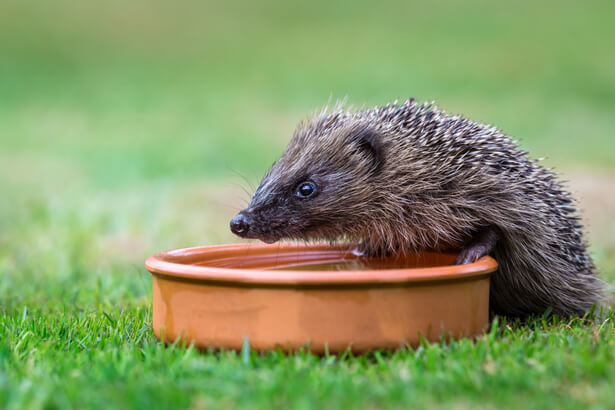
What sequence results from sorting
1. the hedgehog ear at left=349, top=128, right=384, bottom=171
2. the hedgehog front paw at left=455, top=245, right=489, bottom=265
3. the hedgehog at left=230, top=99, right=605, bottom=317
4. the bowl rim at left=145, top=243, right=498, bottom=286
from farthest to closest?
1. the hedgehog ear at left=349, top=128, right=384, bottom=171
2. the hedgehog at left=230, top=99, right=605, bottom=317
3. the hedgehog front paw at left=455, top=245, right=489, bottom=265
4. the bowl rim at left=145, top=243, right=498, bottom=286

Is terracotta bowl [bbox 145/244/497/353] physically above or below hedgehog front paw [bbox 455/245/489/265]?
below

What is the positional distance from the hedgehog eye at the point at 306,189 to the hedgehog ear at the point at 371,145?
34 cm

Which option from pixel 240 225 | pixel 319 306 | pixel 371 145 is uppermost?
pixel 371 145

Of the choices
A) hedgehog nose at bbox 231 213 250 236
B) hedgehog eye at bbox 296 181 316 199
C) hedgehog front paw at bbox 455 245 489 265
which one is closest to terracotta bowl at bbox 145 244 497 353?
hedgehog front paw at bbox 455 245 489 265

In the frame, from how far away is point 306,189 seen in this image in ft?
12.6

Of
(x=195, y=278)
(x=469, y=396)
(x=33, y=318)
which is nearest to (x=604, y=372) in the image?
(x=469, y=396)

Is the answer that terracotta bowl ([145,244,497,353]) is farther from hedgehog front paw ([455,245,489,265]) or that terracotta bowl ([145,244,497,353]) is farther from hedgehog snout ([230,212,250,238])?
hedgehog snout ([230,212,250,238])

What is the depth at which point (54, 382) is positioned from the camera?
2.71m

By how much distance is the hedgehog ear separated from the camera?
12.9 feet

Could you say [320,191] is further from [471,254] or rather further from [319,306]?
[319,306]

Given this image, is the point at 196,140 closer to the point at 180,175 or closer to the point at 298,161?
the point at 180,175

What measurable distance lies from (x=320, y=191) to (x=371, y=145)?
0.39m

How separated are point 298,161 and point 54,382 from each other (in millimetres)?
1769

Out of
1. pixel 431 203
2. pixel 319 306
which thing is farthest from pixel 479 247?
pixel 319 306
